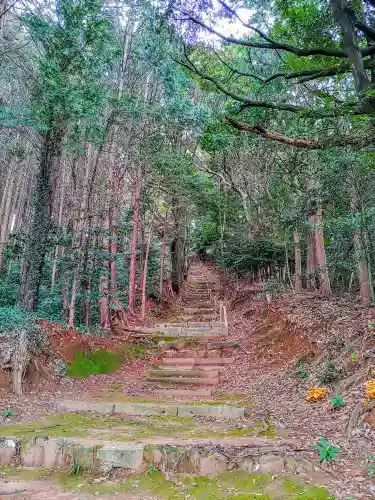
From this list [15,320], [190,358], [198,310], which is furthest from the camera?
[198,310]

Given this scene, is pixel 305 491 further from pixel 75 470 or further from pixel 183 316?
pixel 183 316

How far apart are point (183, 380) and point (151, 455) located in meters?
4.92

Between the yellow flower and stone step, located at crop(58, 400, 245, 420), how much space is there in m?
1.09

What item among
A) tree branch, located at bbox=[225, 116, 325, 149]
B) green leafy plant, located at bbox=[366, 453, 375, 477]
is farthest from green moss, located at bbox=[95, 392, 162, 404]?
tree branch, located at bbox=[225, 116, 325, 149]

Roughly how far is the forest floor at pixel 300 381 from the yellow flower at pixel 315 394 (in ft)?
0.34

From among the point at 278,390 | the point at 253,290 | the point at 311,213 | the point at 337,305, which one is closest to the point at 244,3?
the point at 311,213

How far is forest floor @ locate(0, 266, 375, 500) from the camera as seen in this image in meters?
3.90

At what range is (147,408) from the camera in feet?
19.8

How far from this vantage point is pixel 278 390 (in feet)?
22.4

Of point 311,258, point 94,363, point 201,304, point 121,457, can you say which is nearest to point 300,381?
point 121,457

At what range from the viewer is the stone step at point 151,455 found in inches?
141

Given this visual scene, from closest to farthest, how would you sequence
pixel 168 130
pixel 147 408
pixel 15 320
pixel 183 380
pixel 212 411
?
pixel 212 411 → pixel 147 408 → pixel 15 320 → pixel 183 380 → pixel 168 130

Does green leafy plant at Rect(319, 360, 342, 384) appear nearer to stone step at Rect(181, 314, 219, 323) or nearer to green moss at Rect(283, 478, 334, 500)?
green moss at Rect(283, 478, 334, 500)

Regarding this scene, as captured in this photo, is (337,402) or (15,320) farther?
(15,320)
